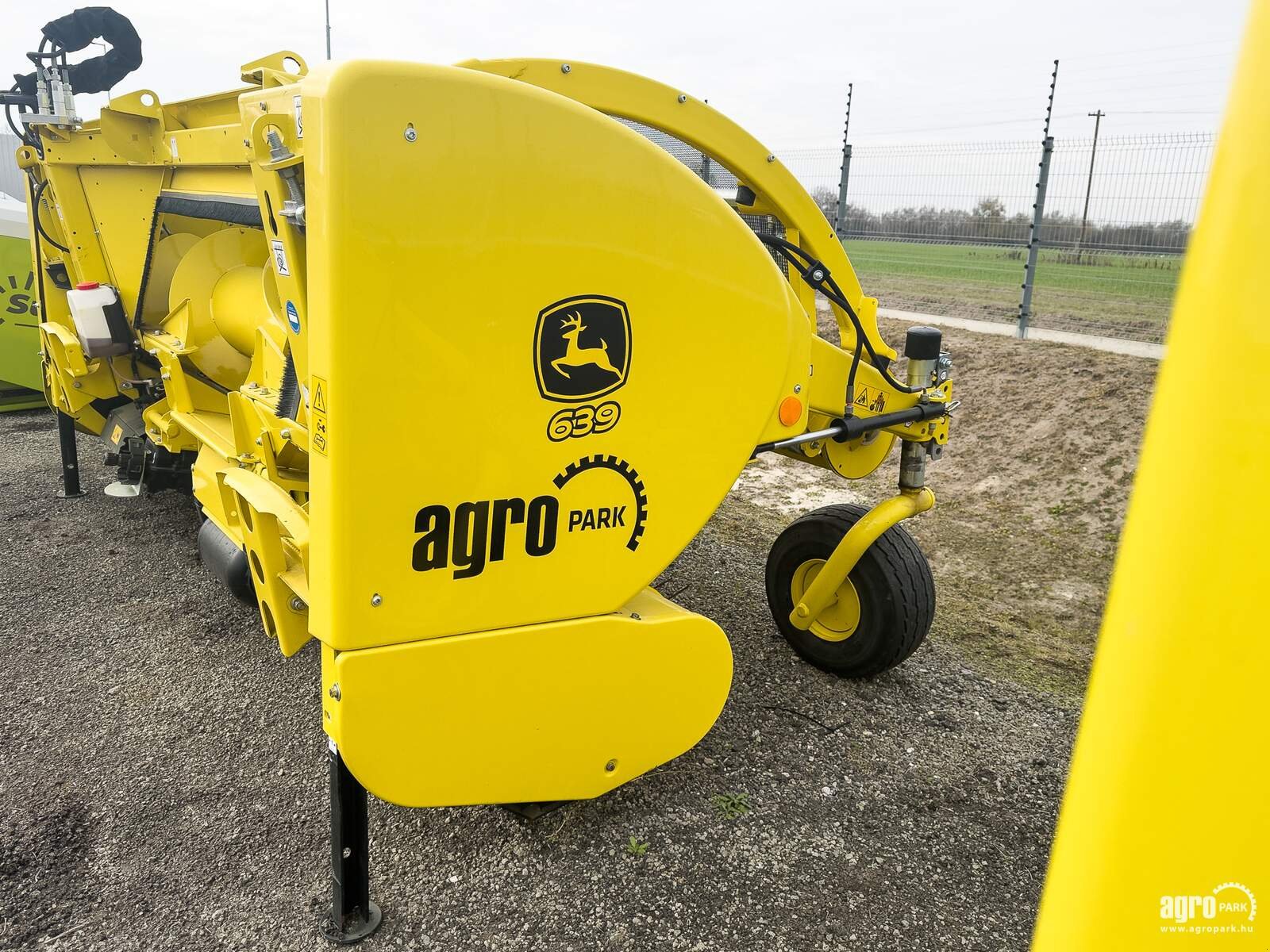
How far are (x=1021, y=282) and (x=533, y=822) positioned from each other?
9.18 metres

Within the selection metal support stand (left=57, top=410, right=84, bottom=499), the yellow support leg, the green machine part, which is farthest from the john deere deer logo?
the green machine part

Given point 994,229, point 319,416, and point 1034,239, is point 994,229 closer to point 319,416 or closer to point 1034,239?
point 1034,239

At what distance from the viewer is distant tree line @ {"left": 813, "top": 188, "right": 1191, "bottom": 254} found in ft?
27.0

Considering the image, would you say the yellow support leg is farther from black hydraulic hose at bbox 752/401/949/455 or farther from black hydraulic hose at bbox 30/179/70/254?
black hydraulic hose at bbox 30/179/70/254

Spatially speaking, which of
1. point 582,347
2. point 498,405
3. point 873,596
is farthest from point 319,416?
point 873,596

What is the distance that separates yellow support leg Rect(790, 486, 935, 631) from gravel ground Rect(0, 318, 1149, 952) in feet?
1.01

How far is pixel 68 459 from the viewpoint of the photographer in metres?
5.15

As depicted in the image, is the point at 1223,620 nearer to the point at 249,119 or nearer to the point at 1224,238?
the point at 1224,238

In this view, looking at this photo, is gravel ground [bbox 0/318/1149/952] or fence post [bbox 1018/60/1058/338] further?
fence post [bbox 1018/60/1058/338]

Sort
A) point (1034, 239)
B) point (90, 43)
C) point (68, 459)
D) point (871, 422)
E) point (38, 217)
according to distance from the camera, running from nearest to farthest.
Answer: point (871, 422)
point (90, 43)
point (38, 217)
point (68, 459)
point (1034, 239)

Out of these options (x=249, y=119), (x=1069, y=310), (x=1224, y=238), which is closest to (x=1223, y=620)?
(x=1224, y=238)

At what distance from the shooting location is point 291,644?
2.21 m

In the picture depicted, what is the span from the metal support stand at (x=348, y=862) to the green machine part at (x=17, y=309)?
5.76 meters

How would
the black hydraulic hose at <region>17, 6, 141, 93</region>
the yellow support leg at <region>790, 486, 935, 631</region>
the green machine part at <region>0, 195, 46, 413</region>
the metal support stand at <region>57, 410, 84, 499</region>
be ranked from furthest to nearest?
the green machine part at <region>0, 195, 46, 413</region>, the metal support stand at <region>57, 410, 84, 499</region>, the black hydraulic hose at <region>17, 6, 141, 93</region>, the yellow support leg at <region>790, 486, 935, 631</region>
